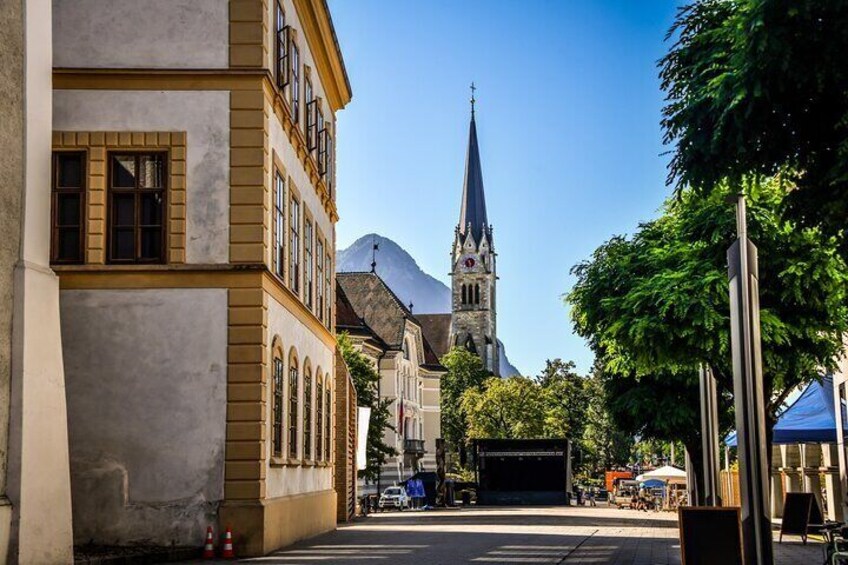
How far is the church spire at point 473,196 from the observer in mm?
164375

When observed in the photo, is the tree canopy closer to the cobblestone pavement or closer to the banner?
the cobblestone pavement

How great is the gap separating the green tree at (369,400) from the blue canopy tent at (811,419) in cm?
3431

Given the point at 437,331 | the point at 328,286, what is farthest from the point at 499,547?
the point at 437,331

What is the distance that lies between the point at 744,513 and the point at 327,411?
24.5 m

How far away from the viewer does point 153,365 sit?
77.8 ft

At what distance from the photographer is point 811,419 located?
1236 inches

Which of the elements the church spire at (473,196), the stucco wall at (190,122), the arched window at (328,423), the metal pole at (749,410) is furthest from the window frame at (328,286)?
the church spire at (473,196)

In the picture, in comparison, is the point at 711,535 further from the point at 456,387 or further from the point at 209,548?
the point at 456,387

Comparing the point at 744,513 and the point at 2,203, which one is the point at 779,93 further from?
the point at 2,203

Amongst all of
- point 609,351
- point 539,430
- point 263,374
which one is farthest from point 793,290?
point 539,430

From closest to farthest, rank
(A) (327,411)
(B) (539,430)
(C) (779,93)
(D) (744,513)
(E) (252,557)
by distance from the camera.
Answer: (D) (744,513)
(C) (779,93)
(E) (252,557)
(A) (327,411)
(B) (539,430)

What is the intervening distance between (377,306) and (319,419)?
238 feet

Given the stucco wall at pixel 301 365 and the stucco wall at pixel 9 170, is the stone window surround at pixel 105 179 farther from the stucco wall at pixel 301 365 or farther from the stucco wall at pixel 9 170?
the stucco wall at pixel 9 170

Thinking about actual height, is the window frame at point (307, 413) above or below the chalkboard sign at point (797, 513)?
above
